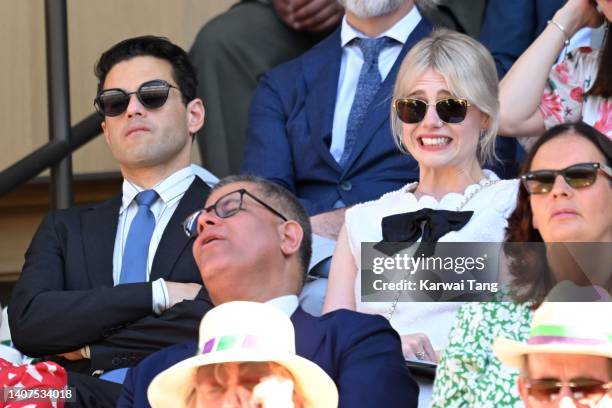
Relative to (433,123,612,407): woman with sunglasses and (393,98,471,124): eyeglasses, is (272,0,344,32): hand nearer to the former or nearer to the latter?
(393,98,471,124): eyeglasses

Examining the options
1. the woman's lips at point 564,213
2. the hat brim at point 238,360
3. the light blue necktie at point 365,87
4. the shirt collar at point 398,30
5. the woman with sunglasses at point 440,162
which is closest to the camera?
the hat brim at point 238,360

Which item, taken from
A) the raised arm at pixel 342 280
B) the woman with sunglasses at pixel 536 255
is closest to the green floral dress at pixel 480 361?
the woman with sunglasses at pixel 536 255

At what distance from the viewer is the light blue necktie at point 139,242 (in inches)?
202

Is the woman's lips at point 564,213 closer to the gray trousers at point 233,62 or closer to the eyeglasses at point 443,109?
the eyeglasses at point 443,109

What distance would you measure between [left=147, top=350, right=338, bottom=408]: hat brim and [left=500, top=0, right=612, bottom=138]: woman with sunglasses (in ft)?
6.07

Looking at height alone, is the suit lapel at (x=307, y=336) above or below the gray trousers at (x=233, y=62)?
below

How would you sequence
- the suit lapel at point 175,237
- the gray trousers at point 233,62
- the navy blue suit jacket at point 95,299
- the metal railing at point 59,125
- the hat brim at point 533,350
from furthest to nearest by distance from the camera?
the gray trousers at point 233,62 → the metal railing at point 59,125 → the suit lapel at point 175,237 → the navy blue suit jacket at point 95,299 → the hat brim at point 533,350

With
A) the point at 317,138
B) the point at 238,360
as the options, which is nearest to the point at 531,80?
the point at 317,138

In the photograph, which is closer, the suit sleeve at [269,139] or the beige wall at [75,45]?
the suit sleeve at [269,139]

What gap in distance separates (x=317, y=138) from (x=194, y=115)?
424 millimetres

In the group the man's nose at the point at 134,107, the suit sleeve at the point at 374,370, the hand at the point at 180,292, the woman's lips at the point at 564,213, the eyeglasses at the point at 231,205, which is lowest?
the suit sleeve at the point at 374,370

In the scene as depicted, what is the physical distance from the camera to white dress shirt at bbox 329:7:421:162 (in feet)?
18.4

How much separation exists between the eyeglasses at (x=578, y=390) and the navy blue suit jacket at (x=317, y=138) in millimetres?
2169

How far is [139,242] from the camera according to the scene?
17.0 feet
